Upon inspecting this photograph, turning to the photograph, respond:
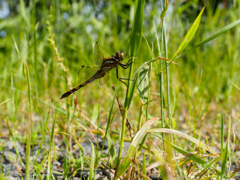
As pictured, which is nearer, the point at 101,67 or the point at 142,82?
the point at 142,82

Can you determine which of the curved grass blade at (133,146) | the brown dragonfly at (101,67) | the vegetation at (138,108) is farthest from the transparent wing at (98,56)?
the curved grass blade at (133,146)

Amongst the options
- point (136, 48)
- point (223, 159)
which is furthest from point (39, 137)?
point (223, 159)

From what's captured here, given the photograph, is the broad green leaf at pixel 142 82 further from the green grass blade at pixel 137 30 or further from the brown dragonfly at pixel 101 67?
the brown dragonfly at pixel 101 67

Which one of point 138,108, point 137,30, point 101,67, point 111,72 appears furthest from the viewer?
point 111,72

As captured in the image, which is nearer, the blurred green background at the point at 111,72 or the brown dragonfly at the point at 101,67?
the brown dragonfly at the point at 101,67

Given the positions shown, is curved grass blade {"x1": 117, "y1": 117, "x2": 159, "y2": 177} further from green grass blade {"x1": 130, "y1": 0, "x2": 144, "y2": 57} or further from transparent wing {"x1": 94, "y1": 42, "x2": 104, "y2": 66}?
transparent wing {"x1": 94, "y1": 42, "x2": 104, "y2": 66}

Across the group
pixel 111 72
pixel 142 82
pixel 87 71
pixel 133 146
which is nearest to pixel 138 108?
pixel 111 72

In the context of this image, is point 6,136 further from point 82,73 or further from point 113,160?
point 113,160

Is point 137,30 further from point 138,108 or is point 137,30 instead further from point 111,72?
point 111,72

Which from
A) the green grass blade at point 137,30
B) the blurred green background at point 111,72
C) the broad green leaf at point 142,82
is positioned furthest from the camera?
the blurred green background at point 111,72
